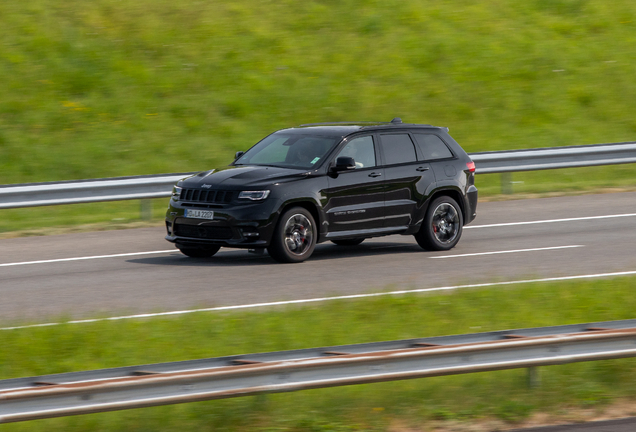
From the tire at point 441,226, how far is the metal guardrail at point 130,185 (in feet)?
15.8

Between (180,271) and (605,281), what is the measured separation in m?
4.80

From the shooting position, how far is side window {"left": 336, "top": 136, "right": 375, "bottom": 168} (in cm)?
1250

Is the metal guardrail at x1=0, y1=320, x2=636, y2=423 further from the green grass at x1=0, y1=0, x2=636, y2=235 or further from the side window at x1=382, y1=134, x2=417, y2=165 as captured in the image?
the green grass at x1=0, y1=0, x2=636, y2=235

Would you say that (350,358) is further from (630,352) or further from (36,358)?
(36,358)

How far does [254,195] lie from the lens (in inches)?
458

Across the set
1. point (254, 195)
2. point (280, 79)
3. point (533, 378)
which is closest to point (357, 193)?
point (254, 195)

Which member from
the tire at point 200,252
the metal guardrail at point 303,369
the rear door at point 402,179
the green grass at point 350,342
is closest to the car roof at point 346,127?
the rear door at point 402,179

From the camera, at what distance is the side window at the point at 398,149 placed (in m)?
12.8

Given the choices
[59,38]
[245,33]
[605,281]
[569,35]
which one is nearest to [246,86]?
[245,33]

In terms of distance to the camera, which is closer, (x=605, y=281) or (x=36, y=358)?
(x=36, y=358)

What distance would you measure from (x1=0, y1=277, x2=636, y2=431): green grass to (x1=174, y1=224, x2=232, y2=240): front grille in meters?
2.91

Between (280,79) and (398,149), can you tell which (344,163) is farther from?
(280,79)

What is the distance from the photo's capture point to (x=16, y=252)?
13281 mm

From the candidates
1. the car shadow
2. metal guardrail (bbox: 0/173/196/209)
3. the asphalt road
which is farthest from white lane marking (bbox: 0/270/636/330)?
metal guardrail (bbox: 0/173/196/209)
